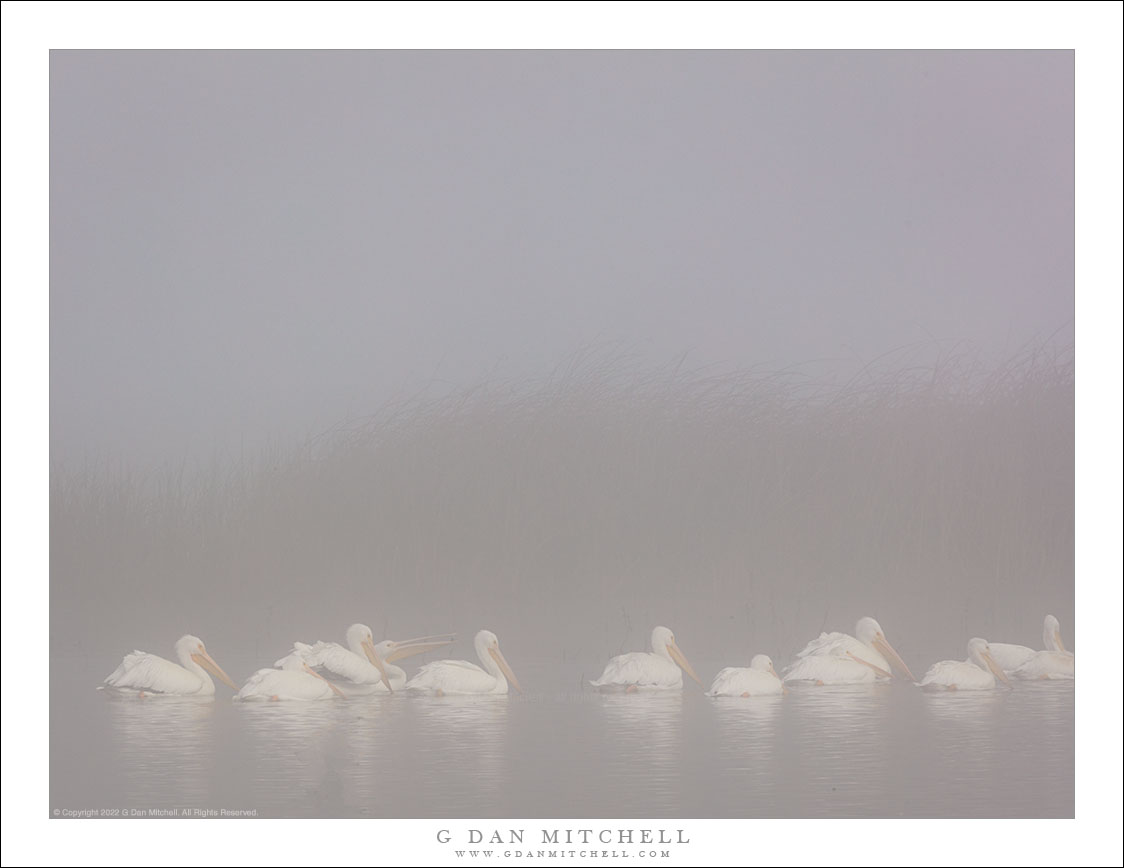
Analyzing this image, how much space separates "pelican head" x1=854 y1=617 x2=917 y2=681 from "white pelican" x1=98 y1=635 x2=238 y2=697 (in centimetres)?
308

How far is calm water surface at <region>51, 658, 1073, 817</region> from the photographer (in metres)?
6.45

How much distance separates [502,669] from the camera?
7156 mm

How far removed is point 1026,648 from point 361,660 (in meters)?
3.27

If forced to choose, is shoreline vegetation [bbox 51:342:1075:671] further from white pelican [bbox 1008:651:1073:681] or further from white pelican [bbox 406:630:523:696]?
white pelican [bbox 406:630:523:696]

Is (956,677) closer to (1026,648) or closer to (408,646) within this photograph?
(1026,648)

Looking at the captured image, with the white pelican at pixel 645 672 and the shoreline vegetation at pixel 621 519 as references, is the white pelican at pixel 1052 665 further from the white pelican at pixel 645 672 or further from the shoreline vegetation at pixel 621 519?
the white pelican at pixel 645 672

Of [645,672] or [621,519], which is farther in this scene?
[621,519]

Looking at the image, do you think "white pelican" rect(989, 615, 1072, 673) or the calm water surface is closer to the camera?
the calm water surface

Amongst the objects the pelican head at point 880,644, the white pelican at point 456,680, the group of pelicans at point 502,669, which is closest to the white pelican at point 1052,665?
the group of pelicans at point 502,669

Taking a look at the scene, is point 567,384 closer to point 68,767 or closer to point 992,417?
point 992,417

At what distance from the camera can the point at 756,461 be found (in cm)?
739

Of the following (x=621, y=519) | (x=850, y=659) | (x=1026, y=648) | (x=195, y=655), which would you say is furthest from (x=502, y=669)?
(x=1026, y=648)

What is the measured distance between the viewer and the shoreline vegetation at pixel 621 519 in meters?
7.25

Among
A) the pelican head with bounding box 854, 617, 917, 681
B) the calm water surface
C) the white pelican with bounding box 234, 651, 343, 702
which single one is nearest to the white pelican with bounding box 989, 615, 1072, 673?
the calm water surface
